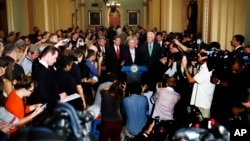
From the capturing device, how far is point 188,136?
60.6 inches

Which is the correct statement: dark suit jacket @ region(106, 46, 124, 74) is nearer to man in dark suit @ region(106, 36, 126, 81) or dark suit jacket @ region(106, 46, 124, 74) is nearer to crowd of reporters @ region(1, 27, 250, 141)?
man in dark suit @ region(106, 36, 126, 81)

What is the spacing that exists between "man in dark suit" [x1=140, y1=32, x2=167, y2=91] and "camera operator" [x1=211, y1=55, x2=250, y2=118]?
3343 millimetres

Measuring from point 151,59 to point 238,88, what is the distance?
3686mm

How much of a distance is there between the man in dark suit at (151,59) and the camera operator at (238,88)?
3343 mm

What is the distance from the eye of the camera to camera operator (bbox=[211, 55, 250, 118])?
148 inches

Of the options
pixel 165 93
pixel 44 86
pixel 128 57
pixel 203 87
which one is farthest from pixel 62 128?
pixel 128 57

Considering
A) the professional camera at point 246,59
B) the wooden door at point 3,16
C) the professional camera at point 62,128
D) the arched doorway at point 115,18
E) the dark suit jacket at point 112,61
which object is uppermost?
the arched doorway at point 115,18

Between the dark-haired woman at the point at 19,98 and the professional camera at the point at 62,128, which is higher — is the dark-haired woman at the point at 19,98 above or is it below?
below

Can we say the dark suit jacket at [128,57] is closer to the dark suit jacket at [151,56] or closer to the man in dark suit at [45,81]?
the dark suit jacket at [151,56]

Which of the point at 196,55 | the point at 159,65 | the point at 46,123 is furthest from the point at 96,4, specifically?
the point at 46,123

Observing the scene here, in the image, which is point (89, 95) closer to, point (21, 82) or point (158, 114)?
point (158, 114)

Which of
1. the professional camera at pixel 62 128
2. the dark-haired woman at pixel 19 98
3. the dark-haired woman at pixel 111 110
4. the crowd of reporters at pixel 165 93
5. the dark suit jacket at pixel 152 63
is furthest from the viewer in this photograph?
the dark suit jacket at pixel 152 63

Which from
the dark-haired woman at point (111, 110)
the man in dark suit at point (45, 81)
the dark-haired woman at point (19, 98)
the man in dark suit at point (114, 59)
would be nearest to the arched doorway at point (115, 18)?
the man in dark suit at point (114, 59)

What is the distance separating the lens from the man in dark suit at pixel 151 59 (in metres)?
7.34
